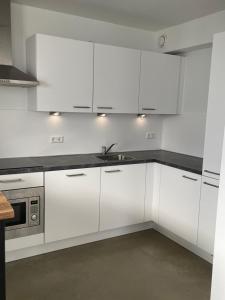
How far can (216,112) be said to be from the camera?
2.58m

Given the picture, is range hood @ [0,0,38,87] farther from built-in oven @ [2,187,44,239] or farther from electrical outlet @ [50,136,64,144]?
built-in oven @ [2,187,44,239]

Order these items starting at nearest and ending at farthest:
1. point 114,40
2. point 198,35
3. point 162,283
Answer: point 162,283 → point 198,35 → point 114,40

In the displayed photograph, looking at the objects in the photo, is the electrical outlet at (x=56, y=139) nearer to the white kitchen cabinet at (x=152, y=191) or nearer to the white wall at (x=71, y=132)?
the white wall at (x=71, y=132)

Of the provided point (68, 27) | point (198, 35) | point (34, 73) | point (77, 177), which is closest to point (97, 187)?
point (77, 177)

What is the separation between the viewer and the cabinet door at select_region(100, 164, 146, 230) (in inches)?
122

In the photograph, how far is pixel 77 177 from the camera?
289 centimetres

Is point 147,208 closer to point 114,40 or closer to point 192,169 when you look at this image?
point 192,169

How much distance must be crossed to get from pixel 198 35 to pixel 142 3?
0.80 meters

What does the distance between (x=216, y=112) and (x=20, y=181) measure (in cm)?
186

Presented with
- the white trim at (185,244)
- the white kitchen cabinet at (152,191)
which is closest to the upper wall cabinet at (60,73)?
the white kitchen cabinet at (152,191)

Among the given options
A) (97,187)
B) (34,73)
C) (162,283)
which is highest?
(34,73)

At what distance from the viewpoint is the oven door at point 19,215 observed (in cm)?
262

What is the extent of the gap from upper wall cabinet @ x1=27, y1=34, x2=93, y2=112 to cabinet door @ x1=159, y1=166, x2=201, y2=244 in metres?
1.19

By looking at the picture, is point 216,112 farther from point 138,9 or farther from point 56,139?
point 56,139
